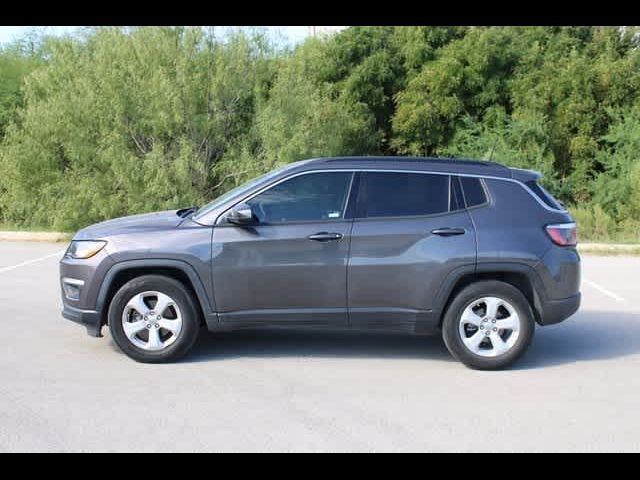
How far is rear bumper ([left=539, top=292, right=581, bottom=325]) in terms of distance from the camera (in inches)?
280

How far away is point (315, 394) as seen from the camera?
6.25 meters

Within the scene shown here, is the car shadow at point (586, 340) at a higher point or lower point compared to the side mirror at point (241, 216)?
lower

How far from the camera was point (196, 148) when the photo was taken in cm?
1800

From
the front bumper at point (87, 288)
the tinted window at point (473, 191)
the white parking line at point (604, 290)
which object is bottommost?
the white parking line at point (604, 290)

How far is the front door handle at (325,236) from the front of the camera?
22.9 ft

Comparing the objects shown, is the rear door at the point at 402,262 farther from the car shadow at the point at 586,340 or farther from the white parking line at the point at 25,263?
the white parking line at the point at 25,263

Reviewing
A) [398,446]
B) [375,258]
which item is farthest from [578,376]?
[398,446]

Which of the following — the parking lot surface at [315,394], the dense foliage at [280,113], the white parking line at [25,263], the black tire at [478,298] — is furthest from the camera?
the dense foliage at [280,113]

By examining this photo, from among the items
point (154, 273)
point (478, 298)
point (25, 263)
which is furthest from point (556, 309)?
point (25, 263)

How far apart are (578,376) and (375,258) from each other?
1875 millimetres

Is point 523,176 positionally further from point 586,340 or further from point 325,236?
point 586,340

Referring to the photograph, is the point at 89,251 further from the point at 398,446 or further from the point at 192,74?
the point at 192,74

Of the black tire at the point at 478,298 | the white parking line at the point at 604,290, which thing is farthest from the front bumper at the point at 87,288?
the white parking line at the point at 604,290

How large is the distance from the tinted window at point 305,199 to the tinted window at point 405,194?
0.22 m
